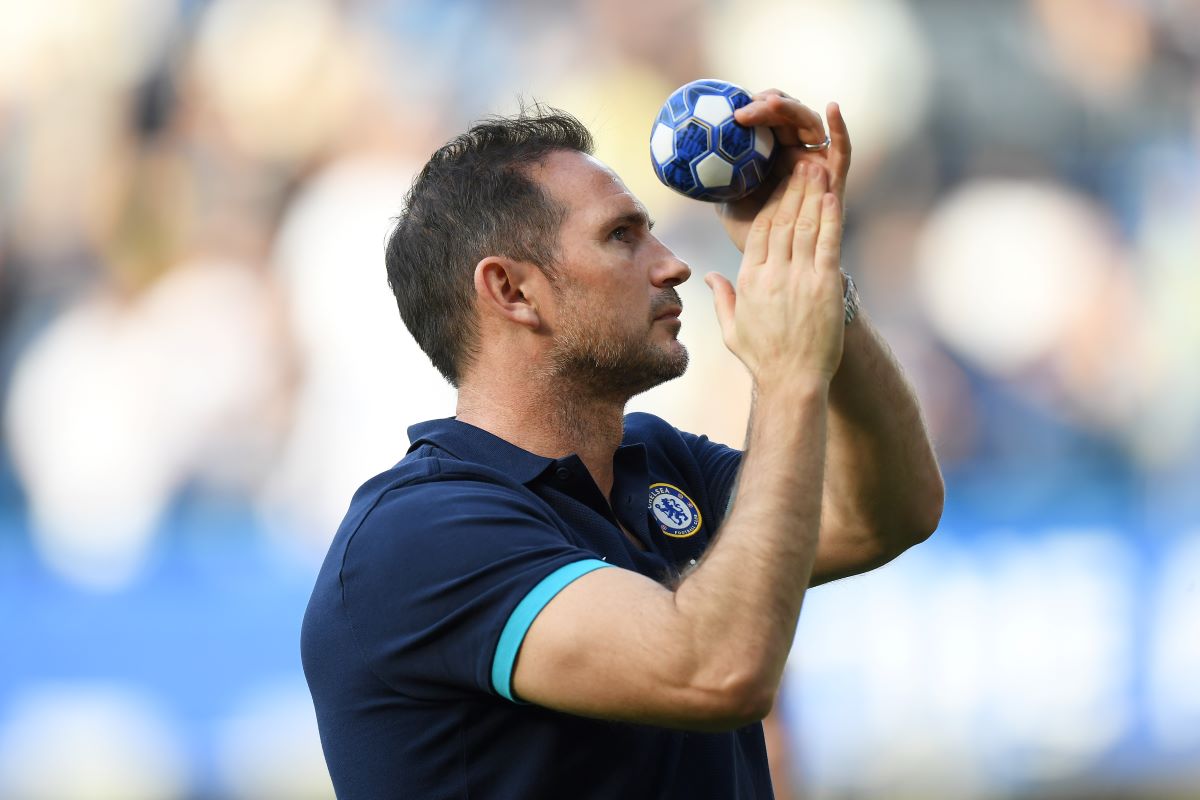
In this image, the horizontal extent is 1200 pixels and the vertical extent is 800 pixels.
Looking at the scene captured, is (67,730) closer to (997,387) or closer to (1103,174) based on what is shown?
(997,387)

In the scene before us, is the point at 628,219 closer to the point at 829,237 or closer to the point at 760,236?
the point at 760,236

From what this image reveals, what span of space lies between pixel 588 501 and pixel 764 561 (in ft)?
1.92

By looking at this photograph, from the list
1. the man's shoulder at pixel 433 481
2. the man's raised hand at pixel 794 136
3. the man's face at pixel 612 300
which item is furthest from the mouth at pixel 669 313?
the man's shoulder at pixel 433 481

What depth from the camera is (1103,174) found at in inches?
292

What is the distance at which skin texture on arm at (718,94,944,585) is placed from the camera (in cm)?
283

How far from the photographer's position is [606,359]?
271 cm

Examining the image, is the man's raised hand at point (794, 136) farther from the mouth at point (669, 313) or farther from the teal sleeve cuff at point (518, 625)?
the teal sleeve cuff at point (518, 625)

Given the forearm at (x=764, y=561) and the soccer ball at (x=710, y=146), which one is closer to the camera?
the forearm at (x=764, y=561)

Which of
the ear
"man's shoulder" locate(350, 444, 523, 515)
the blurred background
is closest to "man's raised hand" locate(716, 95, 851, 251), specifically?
the ear

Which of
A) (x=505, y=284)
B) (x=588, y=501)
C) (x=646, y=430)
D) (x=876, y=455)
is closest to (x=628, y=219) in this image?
(x=505, y=284)

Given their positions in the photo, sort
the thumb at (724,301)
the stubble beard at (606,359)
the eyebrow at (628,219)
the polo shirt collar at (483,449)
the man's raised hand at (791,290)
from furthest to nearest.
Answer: the eyebrow at (628,219) < the stubble beard at (606,359) < the polo shirt collar at (483,449) < the thumb at (724,301) < the man's raised hand at (791,290)

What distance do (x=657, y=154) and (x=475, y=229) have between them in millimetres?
411

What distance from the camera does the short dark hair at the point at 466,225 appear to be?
2.84 meters

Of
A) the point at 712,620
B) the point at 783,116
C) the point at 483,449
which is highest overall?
the point at 783,116
